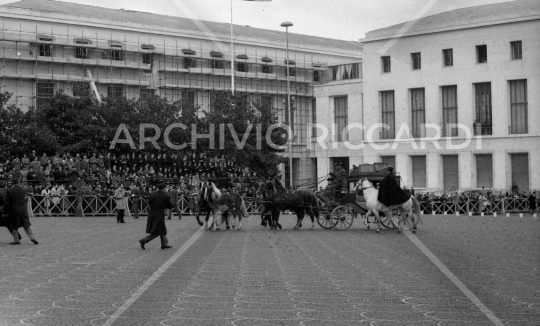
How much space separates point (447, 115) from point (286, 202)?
34844 mm

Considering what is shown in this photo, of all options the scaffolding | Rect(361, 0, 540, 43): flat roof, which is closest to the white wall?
Rect(361, 0, 540, 43): flat roof

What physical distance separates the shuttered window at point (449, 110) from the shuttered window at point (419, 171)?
3.01 meters

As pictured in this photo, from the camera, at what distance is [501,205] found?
5153 centimetres

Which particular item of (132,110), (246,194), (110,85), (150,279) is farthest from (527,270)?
(110,85)

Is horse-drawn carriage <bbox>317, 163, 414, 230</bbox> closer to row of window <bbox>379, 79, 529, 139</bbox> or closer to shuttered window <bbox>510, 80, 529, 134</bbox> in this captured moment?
shuttered window <bbox>510, 80, 529, 134</bbox>

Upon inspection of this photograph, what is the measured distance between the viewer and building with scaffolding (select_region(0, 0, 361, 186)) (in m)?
62.1

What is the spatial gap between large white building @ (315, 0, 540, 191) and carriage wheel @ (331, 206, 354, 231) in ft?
44.5

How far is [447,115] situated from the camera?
63.6 m

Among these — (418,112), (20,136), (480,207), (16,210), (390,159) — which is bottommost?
(480,207)

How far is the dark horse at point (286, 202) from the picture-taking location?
3083 cm

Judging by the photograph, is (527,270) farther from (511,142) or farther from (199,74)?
(199,74)

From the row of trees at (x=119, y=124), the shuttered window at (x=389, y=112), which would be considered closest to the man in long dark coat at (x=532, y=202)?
the row of trees at (x=119, y=124)

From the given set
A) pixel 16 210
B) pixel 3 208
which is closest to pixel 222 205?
pixel 16 210

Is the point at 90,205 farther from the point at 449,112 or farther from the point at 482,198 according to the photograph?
the point at 449,112
